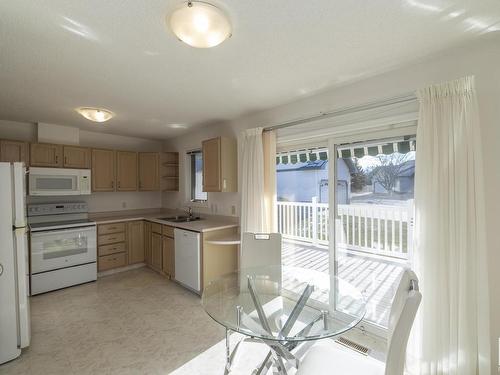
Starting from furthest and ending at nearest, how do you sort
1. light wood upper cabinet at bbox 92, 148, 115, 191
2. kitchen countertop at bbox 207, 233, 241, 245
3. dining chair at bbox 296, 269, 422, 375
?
light wood upper cabinet at bbox 92, 148, 115, 191, kitchen countertop at bbox 207, 233, 241, 245, dining chair at bbox 296, 269, 422, 375

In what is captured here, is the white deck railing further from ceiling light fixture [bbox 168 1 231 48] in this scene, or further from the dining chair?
ceiling light fixture [bbox 168 1 231 48]

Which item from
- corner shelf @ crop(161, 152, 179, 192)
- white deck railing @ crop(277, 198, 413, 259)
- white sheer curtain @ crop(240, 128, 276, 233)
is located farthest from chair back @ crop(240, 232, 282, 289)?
corner shelf @ crop(161, 152, 179, 192)

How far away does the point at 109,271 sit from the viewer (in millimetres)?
3893

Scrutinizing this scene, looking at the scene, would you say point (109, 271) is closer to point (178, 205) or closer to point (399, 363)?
point (178, 205)

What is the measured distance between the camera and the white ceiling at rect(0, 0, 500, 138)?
130 cm

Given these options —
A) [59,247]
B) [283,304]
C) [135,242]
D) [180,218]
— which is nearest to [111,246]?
[135,242]

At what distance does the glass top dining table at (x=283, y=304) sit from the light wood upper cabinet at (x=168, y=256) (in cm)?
161

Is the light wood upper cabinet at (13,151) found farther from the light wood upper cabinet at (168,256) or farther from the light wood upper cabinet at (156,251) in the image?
the light wood upper cabinet at (168,256)

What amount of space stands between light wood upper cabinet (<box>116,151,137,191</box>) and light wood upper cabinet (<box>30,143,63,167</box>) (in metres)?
0.82

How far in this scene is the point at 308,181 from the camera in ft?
9.29

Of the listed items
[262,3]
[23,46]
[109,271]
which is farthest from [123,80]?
[109,271]

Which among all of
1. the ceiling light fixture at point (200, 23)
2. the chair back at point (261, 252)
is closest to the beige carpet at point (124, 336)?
the chair back at point (261, 252)

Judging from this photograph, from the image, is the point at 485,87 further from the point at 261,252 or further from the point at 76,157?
the point at 76,157

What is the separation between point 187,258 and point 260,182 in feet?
4.72
